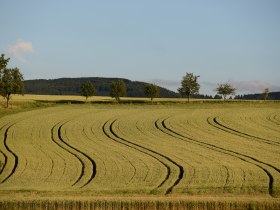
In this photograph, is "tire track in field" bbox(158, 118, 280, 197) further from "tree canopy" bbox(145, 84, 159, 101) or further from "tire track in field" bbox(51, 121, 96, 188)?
"tree canopy" bbox(145, 84, 159, 101)

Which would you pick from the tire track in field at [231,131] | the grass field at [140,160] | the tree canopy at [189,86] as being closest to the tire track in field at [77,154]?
the grass field at [140,160]

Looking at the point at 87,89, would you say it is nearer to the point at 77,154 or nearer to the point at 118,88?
the point at 118,88

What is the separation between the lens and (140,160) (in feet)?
115

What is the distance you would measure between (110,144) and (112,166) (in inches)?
376

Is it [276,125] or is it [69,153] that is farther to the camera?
[276,125]

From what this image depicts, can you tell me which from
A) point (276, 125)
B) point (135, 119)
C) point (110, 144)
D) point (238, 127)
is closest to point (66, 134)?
point (110, 144)

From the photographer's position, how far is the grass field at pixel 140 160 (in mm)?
23188

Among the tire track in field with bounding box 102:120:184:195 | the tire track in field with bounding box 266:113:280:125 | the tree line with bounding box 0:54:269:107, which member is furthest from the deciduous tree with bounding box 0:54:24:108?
the tire track in field with bounding box 266:113:280:125

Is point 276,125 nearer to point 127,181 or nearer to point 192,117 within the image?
point 192,117

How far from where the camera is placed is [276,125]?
178 ft

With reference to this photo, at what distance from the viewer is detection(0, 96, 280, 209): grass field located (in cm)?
2319

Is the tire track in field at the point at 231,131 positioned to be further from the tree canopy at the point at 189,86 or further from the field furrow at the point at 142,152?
the tree canopy at the point at 189,86

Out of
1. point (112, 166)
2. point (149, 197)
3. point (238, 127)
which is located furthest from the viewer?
point (238, 127)

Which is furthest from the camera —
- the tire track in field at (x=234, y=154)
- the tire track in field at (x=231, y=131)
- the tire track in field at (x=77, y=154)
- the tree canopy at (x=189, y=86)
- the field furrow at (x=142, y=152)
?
the tree canopy at (x=189, y=86)
